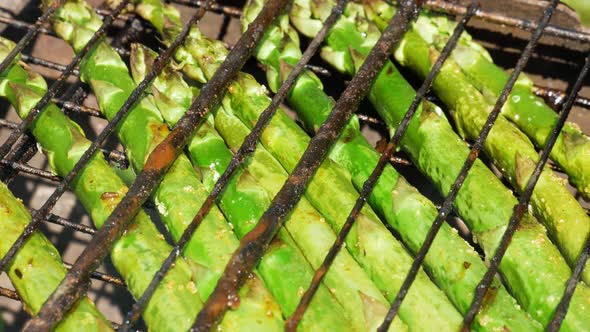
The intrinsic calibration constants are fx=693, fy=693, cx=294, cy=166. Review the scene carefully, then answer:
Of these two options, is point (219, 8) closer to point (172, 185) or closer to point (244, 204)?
point (172, 185)

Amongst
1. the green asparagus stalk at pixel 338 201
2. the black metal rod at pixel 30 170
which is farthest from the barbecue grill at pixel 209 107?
the green asparagus stalk at pixel 338 201

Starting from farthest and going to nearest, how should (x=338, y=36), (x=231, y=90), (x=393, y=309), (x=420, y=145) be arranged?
(x=338, y=36) < (x=231, y=90) < (x=420, y=145) < (x=393, y=309)

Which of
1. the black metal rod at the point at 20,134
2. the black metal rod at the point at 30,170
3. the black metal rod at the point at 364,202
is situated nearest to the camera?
the black metal rod at the point at 364,202

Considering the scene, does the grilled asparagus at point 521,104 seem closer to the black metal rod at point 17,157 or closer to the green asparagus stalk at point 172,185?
the green asparagus stalk at point 172,185

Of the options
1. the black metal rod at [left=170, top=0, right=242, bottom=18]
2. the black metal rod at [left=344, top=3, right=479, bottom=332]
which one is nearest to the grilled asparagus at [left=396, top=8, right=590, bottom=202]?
the black metal rod at [left=344, top=3, right=479, bottom=332]

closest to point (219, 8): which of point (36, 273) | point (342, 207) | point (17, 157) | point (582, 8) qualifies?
point (17, 157)

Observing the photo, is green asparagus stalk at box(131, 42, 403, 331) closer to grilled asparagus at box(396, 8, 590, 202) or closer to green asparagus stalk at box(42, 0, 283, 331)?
green asparagus stalk at box(42, 0, 283, 331)

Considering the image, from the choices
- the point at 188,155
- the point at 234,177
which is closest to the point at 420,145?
the point at 234,177

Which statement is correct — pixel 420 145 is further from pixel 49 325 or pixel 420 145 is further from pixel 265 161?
pixel 49 325
